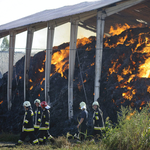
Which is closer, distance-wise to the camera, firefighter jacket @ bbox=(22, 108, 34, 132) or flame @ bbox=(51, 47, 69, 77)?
firefighter jacket @ bbox=(22, 108, 34, 132)

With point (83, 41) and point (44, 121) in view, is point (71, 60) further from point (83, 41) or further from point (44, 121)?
point (44, 121)

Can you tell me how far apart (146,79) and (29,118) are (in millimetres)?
5922

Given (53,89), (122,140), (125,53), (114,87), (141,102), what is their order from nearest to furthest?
1. (122,140)
2. (141,102)
3. (114,87)
4. (125,53)
5. (53,89)

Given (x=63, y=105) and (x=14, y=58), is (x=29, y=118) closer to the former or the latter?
(x=63, y=105)

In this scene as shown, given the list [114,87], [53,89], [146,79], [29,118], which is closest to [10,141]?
[29,118]

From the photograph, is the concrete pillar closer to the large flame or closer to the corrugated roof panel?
the corrugated roof panel

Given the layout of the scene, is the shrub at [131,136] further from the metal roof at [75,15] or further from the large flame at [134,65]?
→ the metal roof at [75,15]

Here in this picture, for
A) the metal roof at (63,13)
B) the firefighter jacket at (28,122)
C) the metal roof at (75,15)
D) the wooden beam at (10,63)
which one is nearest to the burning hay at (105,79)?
the wooden beam at (10,63)

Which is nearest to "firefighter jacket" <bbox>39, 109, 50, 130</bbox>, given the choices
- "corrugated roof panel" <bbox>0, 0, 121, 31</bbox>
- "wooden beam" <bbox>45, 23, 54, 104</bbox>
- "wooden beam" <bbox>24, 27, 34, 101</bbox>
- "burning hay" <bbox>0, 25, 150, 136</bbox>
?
"burning hay" <bbox>0, 25, 150, 136</bbox>

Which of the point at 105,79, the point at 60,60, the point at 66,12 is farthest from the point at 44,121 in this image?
the point at 66,12

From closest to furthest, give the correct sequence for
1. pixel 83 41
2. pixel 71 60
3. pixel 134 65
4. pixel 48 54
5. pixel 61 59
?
pixel 134 65, pixel 71 60, pixel 48 54, pixel 61 59, pixel 83 41

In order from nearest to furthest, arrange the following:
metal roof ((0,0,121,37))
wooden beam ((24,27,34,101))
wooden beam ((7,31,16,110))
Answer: metal roof ((0,0,121,37)) → wooden beam ((24,27,34,101)) → wooden beam ((7,31,16,110))

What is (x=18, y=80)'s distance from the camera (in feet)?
62.1

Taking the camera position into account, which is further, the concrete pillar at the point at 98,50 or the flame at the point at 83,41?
the flame at the point at 83,41
